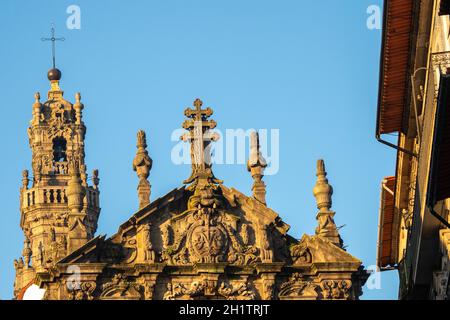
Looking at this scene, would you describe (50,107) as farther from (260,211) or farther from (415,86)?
(415,86)

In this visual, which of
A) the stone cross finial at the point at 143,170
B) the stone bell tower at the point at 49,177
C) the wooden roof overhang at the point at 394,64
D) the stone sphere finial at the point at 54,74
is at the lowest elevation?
the stone cross finial at the point at 143,170

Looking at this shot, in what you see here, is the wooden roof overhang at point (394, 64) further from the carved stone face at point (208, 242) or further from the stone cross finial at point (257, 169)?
the carved stone face at point (208, 242)

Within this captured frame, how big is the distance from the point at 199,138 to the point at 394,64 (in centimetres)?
1046

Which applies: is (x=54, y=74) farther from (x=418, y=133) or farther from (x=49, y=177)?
(x=418, y=133)

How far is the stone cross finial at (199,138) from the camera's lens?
2534 inches

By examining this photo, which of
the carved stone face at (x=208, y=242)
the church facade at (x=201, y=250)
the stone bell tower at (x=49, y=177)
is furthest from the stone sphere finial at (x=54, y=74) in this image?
the carved stone face at (x=208, y=242)

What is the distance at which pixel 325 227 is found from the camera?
64062 millimetres

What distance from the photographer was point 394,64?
55.8m

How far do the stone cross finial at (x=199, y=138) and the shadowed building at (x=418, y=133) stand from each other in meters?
5.46

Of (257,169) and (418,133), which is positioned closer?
(418,133)

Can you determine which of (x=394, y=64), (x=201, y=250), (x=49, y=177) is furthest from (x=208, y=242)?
(x=49, y=177)

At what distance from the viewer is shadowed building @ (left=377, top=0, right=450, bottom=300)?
46.8 meters

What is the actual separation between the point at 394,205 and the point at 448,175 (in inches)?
694
